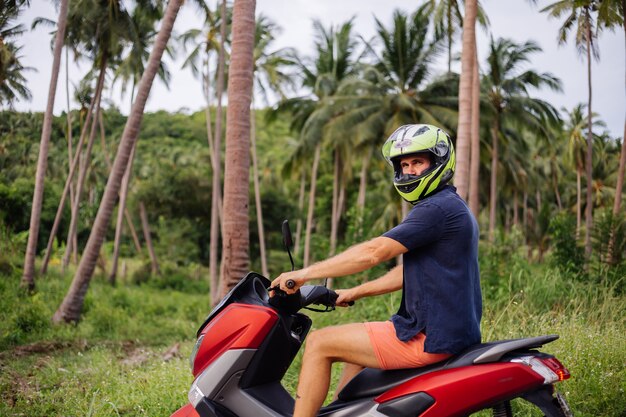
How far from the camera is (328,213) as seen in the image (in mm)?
37656

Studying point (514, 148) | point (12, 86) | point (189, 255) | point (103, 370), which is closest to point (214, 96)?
point (189, 255)

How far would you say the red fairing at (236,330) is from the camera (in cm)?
293

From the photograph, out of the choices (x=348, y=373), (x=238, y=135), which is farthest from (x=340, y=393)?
(x=238, y=135)

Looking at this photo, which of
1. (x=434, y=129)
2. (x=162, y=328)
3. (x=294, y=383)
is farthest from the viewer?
(x=162, y=328)

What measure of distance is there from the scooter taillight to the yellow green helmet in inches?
31.4

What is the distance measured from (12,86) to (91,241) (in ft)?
32.5

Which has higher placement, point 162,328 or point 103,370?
point 103,370

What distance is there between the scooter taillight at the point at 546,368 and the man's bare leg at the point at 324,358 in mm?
615

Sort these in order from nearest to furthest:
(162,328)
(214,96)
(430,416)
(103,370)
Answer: (430,416) < (103,370) < (162,328) < (214,96)

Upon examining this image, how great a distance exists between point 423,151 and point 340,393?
3.77 feet

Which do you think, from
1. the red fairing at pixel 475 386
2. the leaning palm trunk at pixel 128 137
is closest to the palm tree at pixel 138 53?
the leaning palm trunk at pixel 128 137

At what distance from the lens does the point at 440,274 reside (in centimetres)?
258

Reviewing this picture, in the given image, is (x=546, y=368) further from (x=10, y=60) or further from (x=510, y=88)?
(x=510, y=88)

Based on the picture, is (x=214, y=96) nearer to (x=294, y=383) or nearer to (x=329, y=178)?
(x=329, y=178)
